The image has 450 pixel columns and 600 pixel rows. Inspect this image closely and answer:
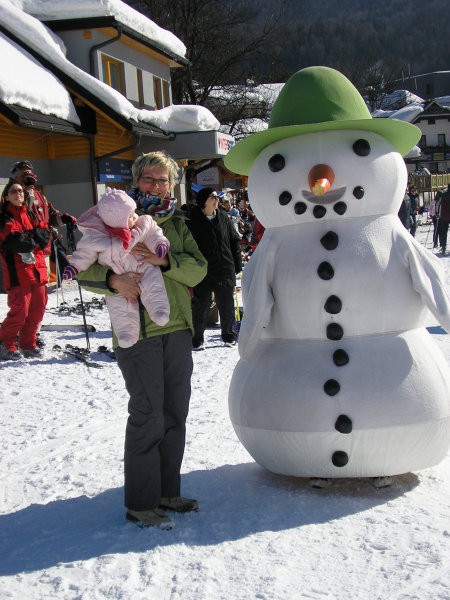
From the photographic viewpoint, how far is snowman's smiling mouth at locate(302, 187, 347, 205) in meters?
3.99

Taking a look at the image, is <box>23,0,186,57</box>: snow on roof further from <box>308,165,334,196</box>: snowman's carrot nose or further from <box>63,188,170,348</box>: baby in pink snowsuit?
<box>63,188,170,348</box>: baby in pink snowsuit

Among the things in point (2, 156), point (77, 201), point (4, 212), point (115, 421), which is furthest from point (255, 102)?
point (115, 421)

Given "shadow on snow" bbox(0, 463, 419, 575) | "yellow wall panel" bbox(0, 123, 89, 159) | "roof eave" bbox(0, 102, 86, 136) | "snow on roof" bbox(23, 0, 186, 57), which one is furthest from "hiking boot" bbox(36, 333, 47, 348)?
"snow on roof" bbox(23, 0, 186, 57)

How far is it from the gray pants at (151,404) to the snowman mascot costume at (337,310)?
1.68ft

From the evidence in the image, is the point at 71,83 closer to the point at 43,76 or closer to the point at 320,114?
the point at 43,76

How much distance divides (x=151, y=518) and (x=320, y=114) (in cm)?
215

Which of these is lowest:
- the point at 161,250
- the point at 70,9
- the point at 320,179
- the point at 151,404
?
the point at 151,404

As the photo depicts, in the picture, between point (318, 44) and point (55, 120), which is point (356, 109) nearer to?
point (55, 120)

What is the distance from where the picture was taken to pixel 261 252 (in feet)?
13.7

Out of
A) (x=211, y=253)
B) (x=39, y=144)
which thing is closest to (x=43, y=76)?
(x=39, y=144)

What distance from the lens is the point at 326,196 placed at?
4.01m

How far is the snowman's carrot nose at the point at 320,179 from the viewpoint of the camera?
12.7 ft

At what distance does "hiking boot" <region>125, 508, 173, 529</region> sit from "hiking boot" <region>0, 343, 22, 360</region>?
4.54 m

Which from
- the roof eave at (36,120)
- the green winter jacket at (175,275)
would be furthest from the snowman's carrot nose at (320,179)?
the roof eave at (36,120)
